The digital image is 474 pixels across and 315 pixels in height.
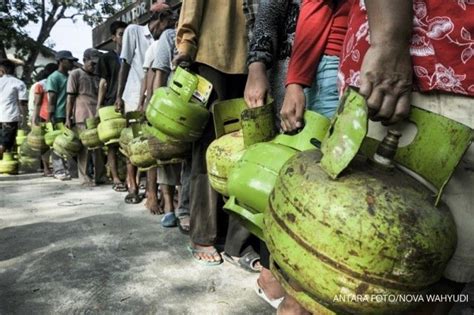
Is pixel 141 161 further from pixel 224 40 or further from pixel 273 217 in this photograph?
pixel 273 217

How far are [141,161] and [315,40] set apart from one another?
2.20 meters

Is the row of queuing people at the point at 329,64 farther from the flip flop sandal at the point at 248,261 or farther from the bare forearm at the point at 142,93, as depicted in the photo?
the bare forearm at the point at 142,93

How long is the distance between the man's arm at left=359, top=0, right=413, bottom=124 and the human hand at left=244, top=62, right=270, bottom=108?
2.60 feet

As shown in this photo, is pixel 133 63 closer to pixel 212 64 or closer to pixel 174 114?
pixel 212 64

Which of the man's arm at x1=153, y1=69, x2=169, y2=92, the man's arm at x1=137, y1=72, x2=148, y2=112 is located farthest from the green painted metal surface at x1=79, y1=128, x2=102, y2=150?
the man's arm at x1=153, y1=69, x2=169, y2=92

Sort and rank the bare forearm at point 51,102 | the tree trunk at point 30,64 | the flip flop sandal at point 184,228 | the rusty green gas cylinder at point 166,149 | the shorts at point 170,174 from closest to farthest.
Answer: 1. the rusty green gas cylinder at point 166,149
2. the flip flop sandal at point 184,228
3. the shorts at point 170,174
4. the bare forearm at point 51,102
5. the tree trunk at point 30,64

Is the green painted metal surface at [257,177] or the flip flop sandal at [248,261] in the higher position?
the green painted metal surface at [257,177]

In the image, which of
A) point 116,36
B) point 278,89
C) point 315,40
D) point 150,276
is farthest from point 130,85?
point 315,40

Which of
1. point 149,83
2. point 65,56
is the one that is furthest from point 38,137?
point 149,83

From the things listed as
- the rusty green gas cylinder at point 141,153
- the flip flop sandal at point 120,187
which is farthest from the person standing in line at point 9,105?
the rusty green gas cylinder at point 141,153

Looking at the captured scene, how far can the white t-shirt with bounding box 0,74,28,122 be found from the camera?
7805mm

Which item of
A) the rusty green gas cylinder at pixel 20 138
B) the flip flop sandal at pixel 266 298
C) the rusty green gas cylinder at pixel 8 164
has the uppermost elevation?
the flip flop sandal at pixel 266 298

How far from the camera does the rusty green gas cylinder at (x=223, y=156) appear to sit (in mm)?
1687

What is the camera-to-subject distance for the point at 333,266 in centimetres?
90
